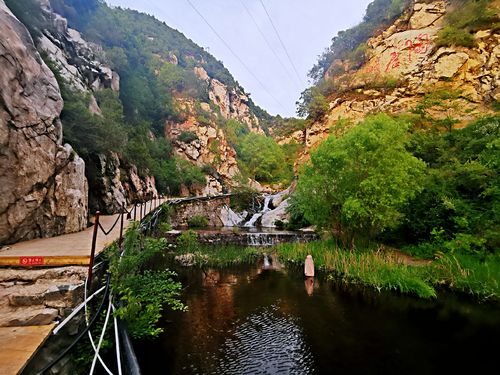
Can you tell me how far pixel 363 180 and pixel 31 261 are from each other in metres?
11.7

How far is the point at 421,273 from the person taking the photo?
10961 mm

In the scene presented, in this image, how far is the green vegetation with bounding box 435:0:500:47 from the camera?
26.1m

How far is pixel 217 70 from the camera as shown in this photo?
9062 cm

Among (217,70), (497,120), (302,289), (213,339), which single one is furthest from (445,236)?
(217,70)

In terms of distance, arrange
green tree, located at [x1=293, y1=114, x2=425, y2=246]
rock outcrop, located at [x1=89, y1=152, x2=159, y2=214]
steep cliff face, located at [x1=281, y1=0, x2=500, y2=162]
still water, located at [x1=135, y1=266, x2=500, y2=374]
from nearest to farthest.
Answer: still water, located at [x1=135, y1=266, x2=500, y2=374], green tree, located at [x1=293, y1=114, x2=425, y2=246], rock outcrop, located at [x1=89, y1=152, x2=159, y2=214], steep cliff face, located at [x1=281, y1=0, x2=500, y2=162]

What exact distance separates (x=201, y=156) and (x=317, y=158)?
1197 inches

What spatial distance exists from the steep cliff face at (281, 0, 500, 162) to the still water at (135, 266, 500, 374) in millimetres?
17730

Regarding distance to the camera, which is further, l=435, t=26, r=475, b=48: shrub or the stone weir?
l=435, t=26, r=475, b=48: shrub

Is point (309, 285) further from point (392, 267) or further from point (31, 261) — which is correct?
point (31, 261)

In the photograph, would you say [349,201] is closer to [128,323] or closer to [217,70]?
[128,323]

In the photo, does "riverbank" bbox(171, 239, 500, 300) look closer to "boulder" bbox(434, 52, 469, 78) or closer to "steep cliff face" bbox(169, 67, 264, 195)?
"boulder" bbox(434, 52, 469, 78)

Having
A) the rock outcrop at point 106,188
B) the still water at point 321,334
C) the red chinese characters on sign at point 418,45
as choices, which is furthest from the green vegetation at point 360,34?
the still water at point 321,334

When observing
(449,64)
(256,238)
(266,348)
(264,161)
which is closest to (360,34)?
(449,64)

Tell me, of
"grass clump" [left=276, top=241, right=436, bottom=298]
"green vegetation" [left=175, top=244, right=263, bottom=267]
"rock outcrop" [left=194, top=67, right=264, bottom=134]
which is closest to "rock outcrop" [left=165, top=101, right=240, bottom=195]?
"rock outcrop" [left=194, top=67, right=264, bottom=134]
